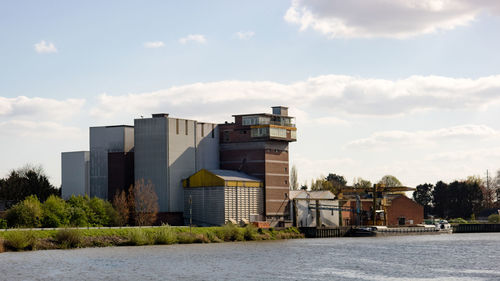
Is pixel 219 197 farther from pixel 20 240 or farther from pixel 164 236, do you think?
pixel 20 240

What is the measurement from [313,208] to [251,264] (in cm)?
6990

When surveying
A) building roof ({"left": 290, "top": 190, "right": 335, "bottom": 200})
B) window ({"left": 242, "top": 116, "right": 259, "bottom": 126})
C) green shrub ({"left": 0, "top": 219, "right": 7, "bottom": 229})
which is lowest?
green shrub ({"left": 0, "top": 219, "right": 7, "bottom": 229})

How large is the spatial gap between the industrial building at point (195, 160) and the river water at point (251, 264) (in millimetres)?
31930

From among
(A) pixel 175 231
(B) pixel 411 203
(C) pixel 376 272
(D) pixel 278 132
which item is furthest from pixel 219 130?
(C) pixel 376 272

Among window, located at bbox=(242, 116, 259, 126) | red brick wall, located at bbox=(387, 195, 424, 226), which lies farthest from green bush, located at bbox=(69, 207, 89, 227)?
red brick wall, located at bbox=(387, 195, 424, 226)

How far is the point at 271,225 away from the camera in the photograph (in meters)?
129

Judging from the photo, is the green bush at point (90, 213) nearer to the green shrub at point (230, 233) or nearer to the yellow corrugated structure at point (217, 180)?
the yellow corrugated structure at point (217, 180)

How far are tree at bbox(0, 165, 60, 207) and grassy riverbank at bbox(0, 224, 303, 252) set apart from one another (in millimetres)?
43712

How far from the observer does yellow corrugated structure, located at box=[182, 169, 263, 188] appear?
122m

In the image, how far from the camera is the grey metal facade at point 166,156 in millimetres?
123750

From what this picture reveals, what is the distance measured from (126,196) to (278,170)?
84.4ft

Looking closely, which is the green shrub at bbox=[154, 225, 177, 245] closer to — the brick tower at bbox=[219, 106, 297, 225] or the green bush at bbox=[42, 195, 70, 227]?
the green bush at bbox=[42, 195, 70, 227]

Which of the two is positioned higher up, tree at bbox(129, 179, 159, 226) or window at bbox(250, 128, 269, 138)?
window at bbox(250, 128, 269, 138)

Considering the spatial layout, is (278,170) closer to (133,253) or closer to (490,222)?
(133,253)
